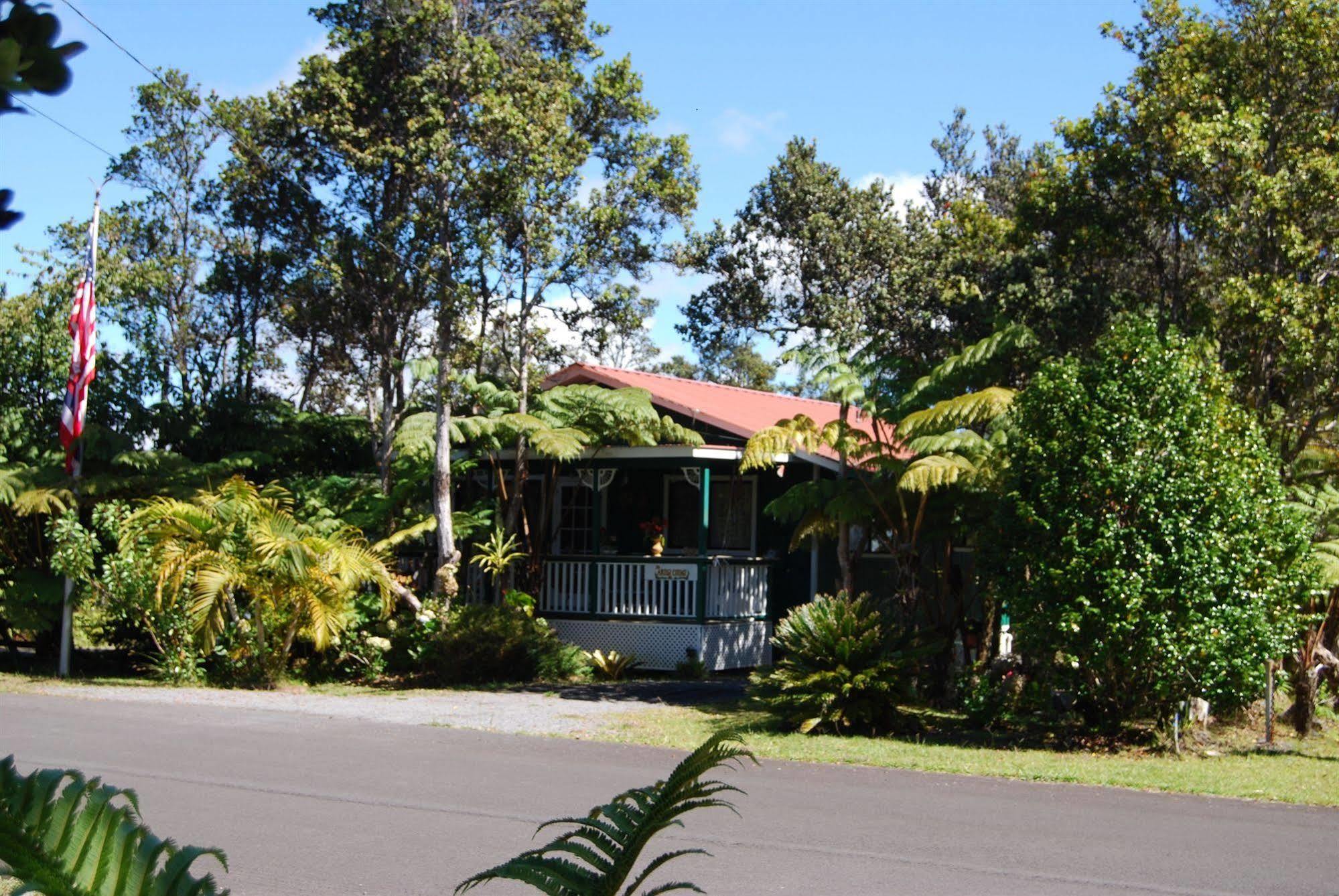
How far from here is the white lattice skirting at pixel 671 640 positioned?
1950cm

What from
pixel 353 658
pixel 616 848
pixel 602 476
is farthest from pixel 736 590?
pixel 616 848

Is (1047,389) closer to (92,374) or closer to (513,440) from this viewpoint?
(513,440)

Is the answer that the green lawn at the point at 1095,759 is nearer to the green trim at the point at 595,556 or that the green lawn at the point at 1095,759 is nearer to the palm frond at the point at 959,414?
the palm frond at the point at 959,414

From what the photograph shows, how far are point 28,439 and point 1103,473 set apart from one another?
595 inches

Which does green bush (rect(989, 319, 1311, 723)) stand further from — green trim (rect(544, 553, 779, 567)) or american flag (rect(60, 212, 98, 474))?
american flag (rect(60, 212, 98, 474))

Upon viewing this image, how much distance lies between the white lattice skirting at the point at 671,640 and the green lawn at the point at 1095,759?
500 centimetres

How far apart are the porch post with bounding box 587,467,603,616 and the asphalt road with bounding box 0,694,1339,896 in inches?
287

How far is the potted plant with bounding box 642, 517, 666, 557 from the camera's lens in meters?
20.5

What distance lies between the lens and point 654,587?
19.8 m

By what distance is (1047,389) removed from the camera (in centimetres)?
1309

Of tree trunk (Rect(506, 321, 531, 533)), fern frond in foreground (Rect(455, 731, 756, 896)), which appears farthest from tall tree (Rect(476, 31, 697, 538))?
fern frond in foreground (Rect(455, 731, 756, 896))

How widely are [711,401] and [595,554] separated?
3.83 metres

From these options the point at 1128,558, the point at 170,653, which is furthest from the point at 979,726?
the point at 170,653

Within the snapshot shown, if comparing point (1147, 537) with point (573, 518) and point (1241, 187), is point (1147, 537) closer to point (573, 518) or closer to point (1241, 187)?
point (1241, 187)
